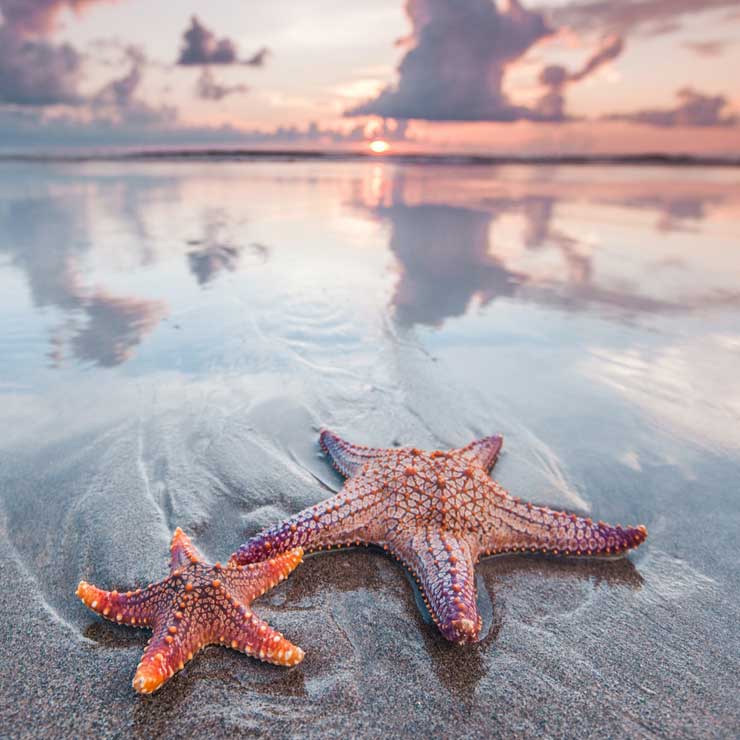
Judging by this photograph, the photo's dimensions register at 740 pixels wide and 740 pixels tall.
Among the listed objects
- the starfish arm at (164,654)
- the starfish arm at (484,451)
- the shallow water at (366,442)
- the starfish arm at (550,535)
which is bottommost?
the shallow water at (366,442)

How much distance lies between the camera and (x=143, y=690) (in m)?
2.06

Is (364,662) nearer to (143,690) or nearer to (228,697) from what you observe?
(228,697)

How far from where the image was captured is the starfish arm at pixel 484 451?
145 inches

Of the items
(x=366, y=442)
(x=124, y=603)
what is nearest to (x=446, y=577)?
(x=124, y=603)

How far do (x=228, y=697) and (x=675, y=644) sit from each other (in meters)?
2.01

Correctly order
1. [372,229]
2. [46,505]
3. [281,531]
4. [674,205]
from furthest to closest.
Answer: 1. [674,205]
2. [372,229]
3. [46,505]
4. [281,531]

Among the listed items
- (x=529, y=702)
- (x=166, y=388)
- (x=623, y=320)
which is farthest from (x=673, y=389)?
(x=166, y=388)

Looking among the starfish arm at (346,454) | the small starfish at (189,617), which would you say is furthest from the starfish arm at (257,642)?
the starfish arm at (346,454)

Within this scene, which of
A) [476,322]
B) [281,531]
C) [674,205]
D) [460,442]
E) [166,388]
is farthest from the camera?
[674,205]

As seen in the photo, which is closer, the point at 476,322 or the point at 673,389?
the point at 673,389

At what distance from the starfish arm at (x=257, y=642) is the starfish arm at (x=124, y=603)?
13.6 inches

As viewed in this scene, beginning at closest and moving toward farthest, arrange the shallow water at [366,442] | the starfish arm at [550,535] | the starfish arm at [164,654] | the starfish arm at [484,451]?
1. the starfish arm at [164,654]
2. the shallow water at [366,442]
3. the starfish arm at [550,535]
4. the starfish arm at [484,451]

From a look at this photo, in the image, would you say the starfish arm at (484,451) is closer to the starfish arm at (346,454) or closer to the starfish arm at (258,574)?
the starfish arm at (346,454)

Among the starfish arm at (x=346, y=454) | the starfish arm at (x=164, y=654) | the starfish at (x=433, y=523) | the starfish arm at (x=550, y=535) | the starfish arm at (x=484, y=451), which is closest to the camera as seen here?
the starfish arm at (x=164, y=654)
